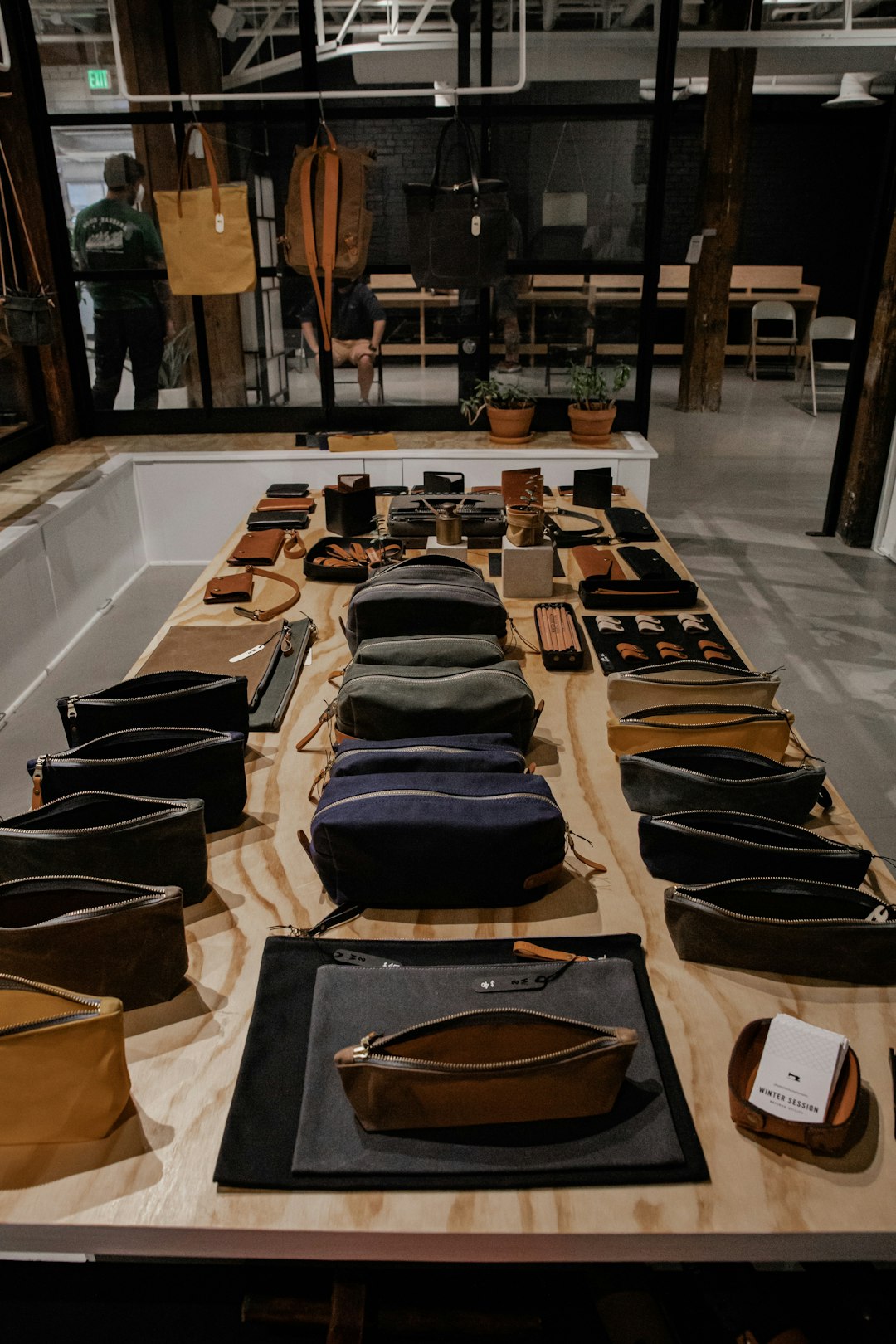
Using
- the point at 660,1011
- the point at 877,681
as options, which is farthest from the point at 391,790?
the point at 877,681

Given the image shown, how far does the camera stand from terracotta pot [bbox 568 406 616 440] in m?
5.14

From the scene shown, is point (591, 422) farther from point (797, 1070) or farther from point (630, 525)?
point (797, 1070)

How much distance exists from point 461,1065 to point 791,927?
0.53 m

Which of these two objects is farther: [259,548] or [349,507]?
[349,507]

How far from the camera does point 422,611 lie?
90.3 inches

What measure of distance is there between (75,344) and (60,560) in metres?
1.78

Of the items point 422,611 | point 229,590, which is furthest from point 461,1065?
point 229,590

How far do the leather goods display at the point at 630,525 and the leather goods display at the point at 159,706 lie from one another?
184cm

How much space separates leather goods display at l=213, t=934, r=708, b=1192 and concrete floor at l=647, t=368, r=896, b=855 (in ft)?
6.55

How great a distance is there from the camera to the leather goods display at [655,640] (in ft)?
7.77

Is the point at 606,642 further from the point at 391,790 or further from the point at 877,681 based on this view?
the point at 877,681

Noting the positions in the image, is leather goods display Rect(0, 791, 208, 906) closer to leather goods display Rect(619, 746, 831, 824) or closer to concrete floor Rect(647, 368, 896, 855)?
leather goods display Rect(619, 746, 831, 824)

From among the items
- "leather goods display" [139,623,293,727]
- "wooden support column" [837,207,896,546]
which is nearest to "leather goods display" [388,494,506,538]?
"leather goods display" [139,623,293,727]

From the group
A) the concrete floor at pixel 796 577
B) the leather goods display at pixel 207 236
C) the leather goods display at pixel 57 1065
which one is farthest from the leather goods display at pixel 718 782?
the leather goods display at pixel 207 236
